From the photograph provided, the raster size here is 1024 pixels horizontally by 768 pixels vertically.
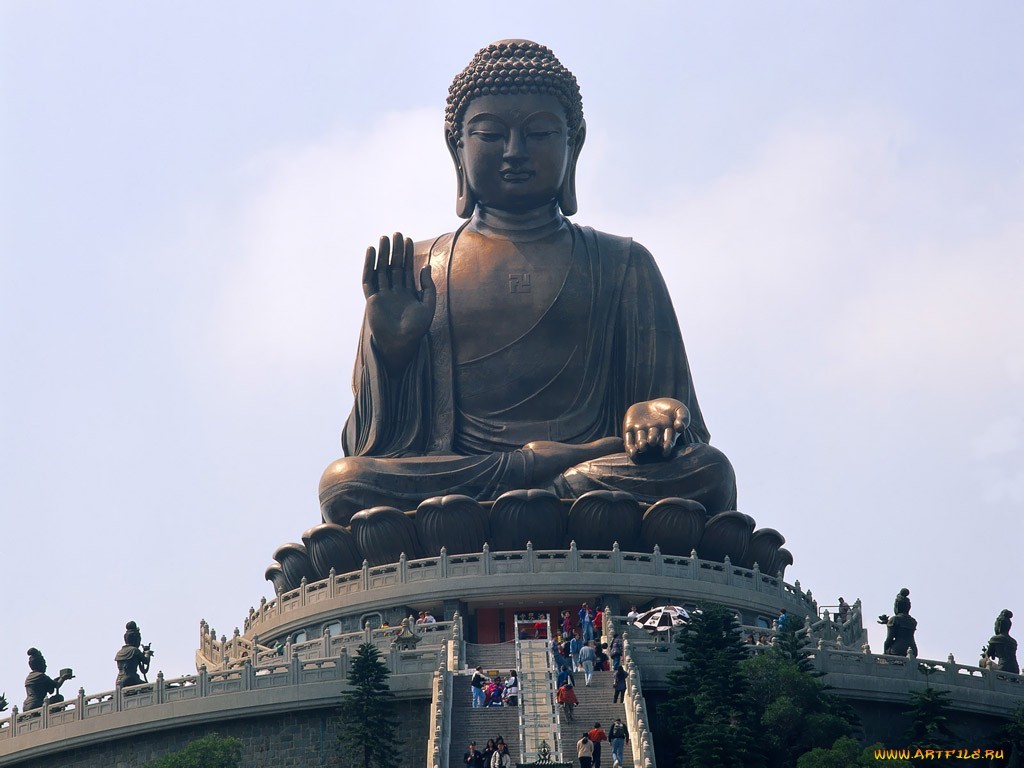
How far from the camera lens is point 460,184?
3656cm

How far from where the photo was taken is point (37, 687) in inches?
1118

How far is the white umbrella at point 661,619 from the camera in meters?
26.4

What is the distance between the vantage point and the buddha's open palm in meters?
32.7

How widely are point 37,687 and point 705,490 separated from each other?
970 centimetres

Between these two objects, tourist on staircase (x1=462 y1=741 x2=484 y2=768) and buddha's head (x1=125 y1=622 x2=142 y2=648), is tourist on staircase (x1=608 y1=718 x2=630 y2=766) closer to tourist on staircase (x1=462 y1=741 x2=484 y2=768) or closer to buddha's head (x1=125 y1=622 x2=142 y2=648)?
tourist on staircase (x1=462 y1=741 x2=484 y2=768)

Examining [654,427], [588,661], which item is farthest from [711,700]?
[654,427]

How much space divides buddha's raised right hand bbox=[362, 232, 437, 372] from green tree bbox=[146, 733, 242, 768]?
1079 centimetres

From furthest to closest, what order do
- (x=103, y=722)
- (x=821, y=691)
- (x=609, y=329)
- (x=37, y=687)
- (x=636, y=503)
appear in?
(x=609, y=329)
(x=636, y=503)
(x=37, y=687)
(x=103, y=722)
(x=821, y=691)

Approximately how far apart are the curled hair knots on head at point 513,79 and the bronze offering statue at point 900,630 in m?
11.2

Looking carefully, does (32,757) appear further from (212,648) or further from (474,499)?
(474,499)

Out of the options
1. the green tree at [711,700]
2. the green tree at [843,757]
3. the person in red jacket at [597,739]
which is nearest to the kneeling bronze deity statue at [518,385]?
the green tree at [711,700]

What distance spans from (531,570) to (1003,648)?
20.0ft

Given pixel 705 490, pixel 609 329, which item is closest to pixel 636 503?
pixel 705 490

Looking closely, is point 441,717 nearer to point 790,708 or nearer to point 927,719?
point 790,708
